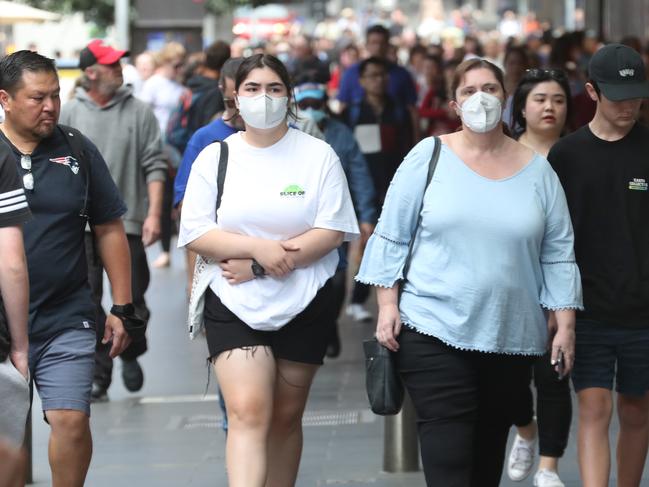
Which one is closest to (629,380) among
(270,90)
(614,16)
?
(270,90)

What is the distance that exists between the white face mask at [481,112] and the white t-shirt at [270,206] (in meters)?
0.71

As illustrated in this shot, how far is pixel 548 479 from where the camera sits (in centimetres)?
707

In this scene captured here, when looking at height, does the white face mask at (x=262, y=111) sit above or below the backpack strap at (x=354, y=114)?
above

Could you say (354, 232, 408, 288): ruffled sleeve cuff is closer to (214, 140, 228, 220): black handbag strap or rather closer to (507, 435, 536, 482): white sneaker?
(214, 140, 228, 220): black handbag strap

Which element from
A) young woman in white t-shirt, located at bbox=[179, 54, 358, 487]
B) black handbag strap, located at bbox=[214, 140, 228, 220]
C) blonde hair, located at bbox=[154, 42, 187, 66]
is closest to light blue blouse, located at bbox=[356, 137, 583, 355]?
young woman in white t-shirt, located at bbox=[179, 54, 358, 487]

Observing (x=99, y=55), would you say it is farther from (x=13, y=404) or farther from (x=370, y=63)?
(x=13, y=404)

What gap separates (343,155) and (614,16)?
19.0 m

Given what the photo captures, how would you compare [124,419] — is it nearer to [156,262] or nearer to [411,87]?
[411,87]

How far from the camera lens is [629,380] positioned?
20.6ft

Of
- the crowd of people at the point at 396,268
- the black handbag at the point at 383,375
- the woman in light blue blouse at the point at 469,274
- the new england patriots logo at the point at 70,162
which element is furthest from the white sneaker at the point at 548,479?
the new england patriots logo at the point at 70,162

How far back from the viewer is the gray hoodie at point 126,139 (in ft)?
30.1

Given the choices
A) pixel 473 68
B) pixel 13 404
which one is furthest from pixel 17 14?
pixel 13 404

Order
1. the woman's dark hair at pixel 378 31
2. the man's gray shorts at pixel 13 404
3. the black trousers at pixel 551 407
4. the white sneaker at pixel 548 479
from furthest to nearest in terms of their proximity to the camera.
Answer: the woman's dark hair at pixel 378 31 < the white sneaker at pixel 548 479 < the black trousers at pixel 551 407 < the man's gray shorts at pixel 13 404

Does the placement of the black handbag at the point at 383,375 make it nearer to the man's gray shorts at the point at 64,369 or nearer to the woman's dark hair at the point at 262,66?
the woman's dark hair at the point at 262,66
